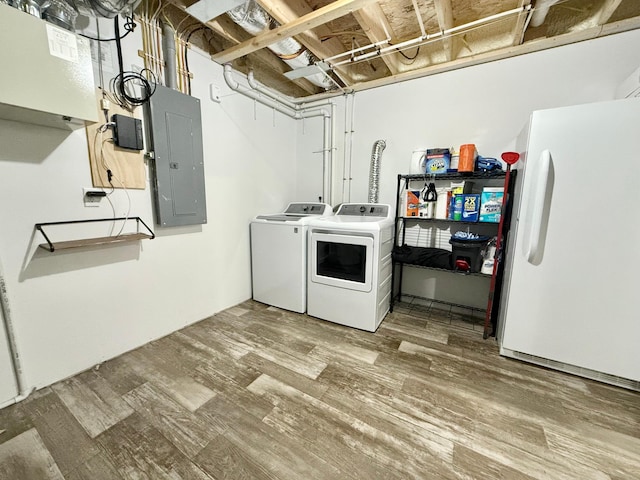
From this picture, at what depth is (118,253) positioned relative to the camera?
1.83 m

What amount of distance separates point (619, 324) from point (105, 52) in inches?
147

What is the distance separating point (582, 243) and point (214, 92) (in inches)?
122

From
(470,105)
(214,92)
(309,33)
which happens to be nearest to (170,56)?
(214,92)

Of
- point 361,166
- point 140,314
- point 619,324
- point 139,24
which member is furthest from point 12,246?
point 619,324

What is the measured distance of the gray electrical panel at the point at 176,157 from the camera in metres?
1.90

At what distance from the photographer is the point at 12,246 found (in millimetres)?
1396

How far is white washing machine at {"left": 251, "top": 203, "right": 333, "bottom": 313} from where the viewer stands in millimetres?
2486

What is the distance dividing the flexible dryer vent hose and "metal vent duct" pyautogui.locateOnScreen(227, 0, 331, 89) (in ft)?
3.58

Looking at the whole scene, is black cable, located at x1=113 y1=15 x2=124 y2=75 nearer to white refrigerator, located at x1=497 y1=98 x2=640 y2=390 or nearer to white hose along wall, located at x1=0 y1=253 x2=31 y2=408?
white hose along wall, located at x1=0 y1=253 x2=31 y2=408

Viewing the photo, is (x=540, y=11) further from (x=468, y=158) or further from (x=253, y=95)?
(x=253, y=95)

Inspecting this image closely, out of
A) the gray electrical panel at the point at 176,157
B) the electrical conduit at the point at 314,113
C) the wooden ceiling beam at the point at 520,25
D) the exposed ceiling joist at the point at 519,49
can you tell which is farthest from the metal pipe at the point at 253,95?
the wooden ceiling beam at the point at 520,25

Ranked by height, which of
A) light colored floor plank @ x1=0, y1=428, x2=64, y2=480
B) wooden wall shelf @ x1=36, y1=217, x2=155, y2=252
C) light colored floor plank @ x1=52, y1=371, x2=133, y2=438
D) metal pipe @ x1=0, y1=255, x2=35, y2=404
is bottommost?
light colored floor plank @ x1=0, y1=428, x2=64, y2=480

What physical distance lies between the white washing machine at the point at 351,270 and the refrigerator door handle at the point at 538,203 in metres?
1.02

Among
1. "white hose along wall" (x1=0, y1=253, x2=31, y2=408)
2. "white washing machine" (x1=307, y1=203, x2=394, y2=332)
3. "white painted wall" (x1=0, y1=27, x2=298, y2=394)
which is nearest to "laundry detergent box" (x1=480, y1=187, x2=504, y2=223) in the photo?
"white washing machine" (x1=307, y1=203, x2=394, y2=332)
